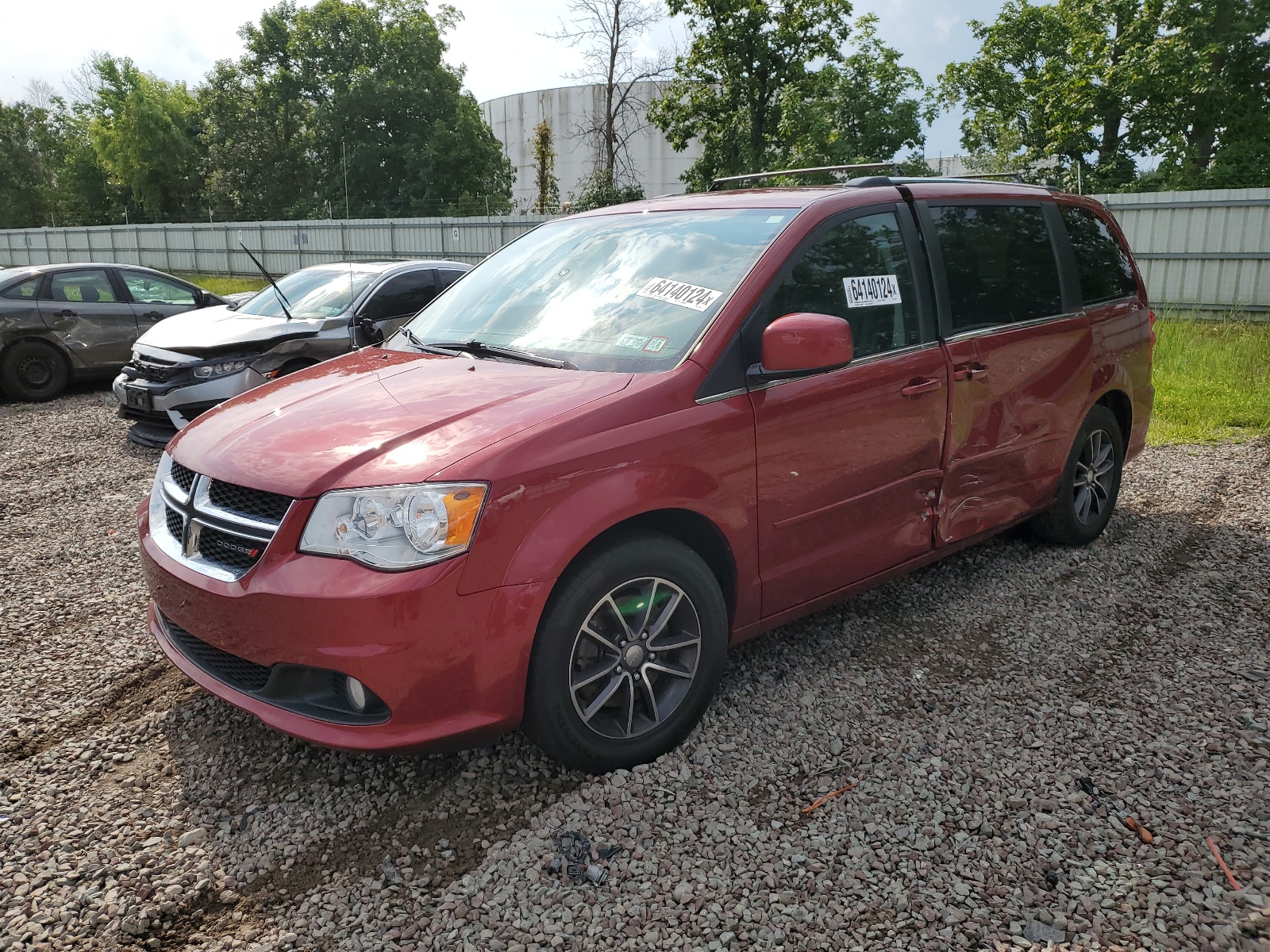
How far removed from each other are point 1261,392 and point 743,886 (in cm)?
947

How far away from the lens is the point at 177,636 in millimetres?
3207

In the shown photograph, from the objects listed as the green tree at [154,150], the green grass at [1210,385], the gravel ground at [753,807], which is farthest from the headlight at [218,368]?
the green tree at [154,150]

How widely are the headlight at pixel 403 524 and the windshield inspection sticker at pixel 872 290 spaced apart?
1.77m

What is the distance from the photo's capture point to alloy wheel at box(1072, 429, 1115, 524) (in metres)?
5.07

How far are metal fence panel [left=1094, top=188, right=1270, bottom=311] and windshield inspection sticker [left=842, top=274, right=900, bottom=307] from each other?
564 inches

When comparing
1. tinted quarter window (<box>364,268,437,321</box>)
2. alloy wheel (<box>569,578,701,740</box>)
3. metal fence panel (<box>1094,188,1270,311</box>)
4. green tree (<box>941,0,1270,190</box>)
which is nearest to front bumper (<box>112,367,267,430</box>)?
tinted quarter window (<box>364,268,437,321</box>)

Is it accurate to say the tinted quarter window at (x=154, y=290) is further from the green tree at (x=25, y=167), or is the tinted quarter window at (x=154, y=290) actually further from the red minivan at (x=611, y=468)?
the green tree at (x=25, y=167)

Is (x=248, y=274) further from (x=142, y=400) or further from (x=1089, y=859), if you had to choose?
(x=1089, y=859)

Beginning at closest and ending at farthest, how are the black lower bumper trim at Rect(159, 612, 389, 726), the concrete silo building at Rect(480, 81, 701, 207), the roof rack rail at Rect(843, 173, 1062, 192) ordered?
1. the black lower bumper trim at Rect(159, 612, 389, 726)
2. the roof rack rail at Rect(843, 173, 1062, 192)
3. the concrete silo building at Rect(480, 81, 701, 207)

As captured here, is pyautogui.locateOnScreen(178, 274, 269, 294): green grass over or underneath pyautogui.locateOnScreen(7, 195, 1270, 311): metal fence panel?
underneath

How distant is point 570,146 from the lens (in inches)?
1813

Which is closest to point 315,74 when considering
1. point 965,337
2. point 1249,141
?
point 1249,141

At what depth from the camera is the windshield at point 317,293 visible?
8445 millimetres

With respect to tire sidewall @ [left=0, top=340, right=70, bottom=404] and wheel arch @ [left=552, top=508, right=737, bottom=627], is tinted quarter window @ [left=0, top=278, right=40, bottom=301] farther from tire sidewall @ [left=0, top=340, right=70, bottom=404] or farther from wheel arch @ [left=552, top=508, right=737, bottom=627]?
wheel arch @ [left=552, top=508, right=737, bottom=627]
